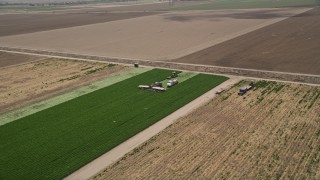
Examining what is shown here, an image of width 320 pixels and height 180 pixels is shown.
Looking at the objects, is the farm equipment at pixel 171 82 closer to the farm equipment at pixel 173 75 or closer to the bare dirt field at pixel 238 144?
the farm equipment at pixel 173 75

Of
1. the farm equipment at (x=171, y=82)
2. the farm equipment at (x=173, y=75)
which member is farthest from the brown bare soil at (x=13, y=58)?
the farm equipment at (x=171, y=82)

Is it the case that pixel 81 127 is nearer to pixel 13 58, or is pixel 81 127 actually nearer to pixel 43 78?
pixel 43 78

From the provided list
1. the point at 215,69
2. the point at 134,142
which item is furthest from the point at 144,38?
the point at 134,142

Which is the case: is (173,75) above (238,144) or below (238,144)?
below

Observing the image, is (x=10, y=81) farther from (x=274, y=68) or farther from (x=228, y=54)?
(x=274, y=68)

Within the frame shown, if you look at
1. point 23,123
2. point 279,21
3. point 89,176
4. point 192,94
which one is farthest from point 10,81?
point 279,21

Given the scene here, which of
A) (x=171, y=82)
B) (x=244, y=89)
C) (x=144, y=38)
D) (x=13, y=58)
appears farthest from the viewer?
(x=144, y=38)

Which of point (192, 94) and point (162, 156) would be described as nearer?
point (162, 156)
